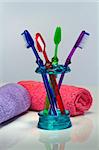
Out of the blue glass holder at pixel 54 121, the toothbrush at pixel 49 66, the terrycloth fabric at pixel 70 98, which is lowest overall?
the blue glass holder at pixel 54 121

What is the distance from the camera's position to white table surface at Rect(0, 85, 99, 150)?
84cm

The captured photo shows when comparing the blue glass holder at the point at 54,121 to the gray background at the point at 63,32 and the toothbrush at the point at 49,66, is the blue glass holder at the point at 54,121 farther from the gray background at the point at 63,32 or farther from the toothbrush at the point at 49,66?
the gray background at the point at 63,32

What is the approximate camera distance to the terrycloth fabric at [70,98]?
1.08 m

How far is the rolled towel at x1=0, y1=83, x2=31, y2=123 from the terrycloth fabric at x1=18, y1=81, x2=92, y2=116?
0.02m

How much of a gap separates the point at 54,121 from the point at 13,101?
0.13 m

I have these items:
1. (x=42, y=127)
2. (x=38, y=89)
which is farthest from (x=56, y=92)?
(x=38, y=89)

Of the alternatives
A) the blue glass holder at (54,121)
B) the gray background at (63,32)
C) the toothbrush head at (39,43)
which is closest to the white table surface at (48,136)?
the blue glass holder at (54,121)

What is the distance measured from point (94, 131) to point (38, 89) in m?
0.26

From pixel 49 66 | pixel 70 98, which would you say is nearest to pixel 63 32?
pixel 70 98

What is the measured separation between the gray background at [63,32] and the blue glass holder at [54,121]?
2.51 ft

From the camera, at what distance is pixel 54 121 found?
966mm

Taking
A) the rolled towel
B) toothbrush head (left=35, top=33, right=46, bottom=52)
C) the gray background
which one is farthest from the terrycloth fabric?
the gray background

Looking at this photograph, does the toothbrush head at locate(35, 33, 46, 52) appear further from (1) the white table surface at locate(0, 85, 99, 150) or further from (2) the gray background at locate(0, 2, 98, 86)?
(2) the gray background at locate(0, 2, 98, 86)

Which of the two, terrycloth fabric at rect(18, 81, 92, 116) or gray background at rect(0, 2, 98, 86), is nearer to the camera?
terrycloth fabric at rect(18, 81, 92, 116)
